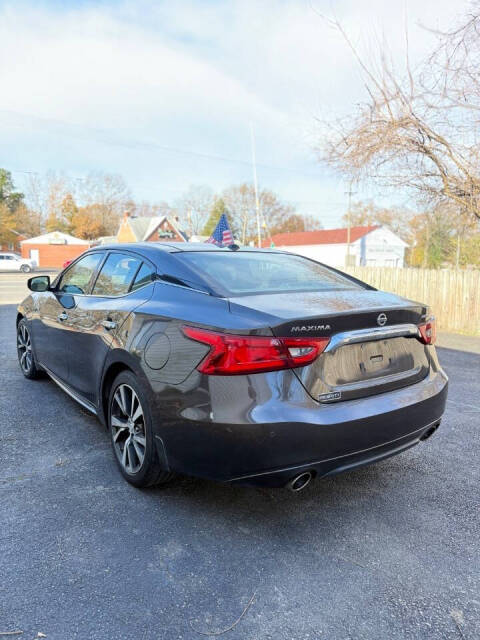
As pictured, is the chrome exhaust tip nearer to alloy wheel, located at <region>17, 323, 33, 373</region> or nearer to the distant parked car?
alloy wheel, located at <region>17, 323, 33, 373</region>

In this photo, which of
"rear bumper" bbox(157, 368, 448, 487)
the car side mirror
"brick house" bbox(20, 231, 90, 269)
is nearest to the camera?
"rear bumper" bbox(157, 368, 448, 487)

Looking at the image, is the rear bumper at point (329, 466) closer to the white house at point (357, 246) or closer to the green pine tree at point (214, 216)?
the white house at point (357, 246)

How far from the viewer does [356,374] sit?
2436mm

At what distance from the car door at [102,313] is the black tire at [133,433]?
281 millimetres

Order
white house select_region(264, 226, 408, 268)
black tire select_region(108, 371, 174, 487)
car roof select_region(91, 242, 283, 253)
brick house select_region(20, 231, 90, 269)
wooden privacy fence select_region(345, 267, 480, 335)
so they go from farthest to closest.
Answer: brick house select_region(20, 231, 90, 269) < white house select_region(264, 226, 408, 268) < wooden privacy fence select_region(345, 267, 480, 335) < car roof select_region(91, 242, 283, 253) < black tire select_region(108, 371, 174, 487)

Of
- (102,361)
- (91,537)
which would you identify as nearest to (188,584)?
(91,537)

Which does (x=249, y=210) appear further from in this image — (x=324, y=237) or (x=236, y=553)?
(x=236, y=553)

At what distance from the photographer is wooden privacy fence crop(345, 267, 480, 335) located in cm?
1079

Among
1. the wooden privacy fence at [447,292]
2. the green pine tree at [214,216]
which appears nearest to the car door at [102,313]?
the wooden privacy fence at [447,292]

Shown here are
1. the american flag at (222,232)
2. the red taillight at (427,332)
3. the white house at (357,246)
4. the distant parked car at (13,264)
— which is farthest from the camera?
the white house at (357,246)

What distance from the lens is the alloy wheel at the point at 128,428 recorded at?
9.36 feet

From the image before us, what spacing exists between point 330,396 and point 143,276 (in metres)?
1.57

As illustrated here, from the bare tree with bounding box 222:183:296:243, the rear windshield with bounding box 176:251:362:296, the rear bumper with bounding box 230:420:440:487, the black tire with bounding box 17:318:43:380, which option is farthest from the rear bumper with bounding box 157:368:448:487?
the bare tree with bounding box 222:183:296:243

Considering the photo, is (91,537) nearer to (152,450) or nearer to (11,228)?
(152,450)
